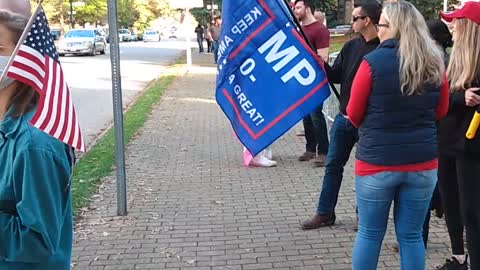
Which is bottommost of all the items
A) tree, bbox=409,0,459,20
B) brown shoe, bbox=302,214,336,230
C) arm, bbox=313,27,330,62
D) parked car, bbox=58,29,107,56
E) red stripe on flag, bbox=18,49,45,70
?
parked car, bbox=58,29,107,56

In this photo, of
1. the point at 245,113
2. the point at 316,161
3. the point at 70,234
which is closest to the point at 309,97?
the point at 245,113

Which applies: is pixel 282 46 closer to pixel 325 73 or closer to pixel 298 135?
pixel 325 73

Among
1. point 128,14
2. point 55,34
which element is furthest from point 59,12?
point 55,34

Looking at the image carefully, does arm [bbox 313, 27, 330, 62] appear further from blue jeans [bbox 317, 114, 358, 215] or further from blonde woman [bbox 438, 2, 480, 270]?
blonde woman [bbox 438, 2, 480, 270]

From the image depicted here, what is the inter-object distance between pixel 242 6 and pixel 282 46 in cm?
41

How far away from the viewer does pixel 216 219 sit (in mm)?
5902

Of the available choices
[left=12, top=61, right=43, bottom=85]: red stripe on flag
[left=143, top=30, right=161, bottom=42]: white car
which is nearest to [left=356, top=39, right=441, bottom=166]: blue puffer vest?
[left=12, top=61, right=43, bottom=85]: red stripe on flag

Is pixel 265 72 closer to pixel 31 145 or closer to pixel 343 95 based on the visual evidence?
pixel 343 95

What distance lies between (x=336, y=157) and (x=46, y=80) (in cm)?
350

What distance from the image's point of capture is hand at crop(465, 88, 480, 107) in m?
3.69

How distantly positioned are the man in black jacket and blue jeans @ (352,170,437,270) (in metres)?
1.26

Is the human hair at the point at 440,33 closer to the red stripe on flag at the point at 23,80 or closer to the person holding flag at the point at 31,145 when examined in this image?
the person holding flag at the point at 31,145

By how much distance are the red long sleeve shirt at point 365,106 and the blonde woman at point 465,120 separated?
0.63ft

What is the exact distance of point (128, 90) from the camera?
18.4 meters
